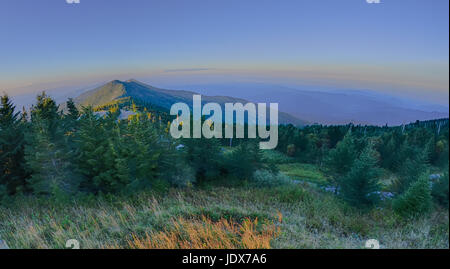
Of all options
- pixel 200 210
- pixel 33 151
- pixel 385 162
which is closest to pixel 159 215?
pixel 200 210

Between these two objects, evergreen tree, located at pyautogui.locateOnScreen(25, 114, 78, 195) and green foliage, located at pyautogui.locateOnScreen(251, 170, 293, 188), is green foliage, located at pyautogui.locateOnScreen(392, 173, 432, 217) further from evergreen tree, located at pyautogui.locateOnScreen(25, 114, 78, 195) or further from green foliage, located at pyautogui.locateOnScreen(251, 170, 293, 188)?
evergreen tree, located at pyautogui.locateOnScreen(25, 114, 78, 195)

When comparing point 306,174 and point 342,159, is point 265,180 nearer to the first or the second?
point 342,159

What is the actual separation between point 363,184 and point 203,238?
12070mm

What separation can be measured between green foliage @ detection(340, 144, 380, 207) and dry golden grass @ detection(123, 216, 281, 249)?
9.94 m

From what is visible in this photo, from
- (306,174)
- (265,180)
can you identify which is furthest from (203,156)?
(306,174)

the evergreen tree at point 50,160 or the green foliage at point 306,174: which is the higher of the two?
the evergreen tree at point 50,160

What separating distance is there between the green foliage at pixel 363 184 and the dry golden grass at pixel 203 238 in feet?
32.6

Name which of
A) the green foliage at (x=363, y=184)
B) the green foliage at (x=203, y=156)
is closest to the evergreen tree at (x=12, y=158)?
the green foliage at (x=203, y=156)

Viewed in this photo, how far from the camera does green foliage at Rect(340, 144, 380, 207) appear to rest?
A: 12.0m

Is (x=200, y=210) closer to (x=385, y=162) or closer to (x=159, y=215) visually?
(x=159, y=215)

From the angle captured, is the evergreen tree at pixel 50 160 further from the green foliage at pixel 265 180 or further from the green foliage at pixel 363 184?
the green foliage at pixel 363 184

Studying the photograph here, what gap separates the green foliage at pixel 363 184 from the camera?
39.5 feet

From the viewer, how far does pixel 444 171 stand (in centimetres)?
300

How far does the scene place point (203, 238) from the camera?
14.5ft
